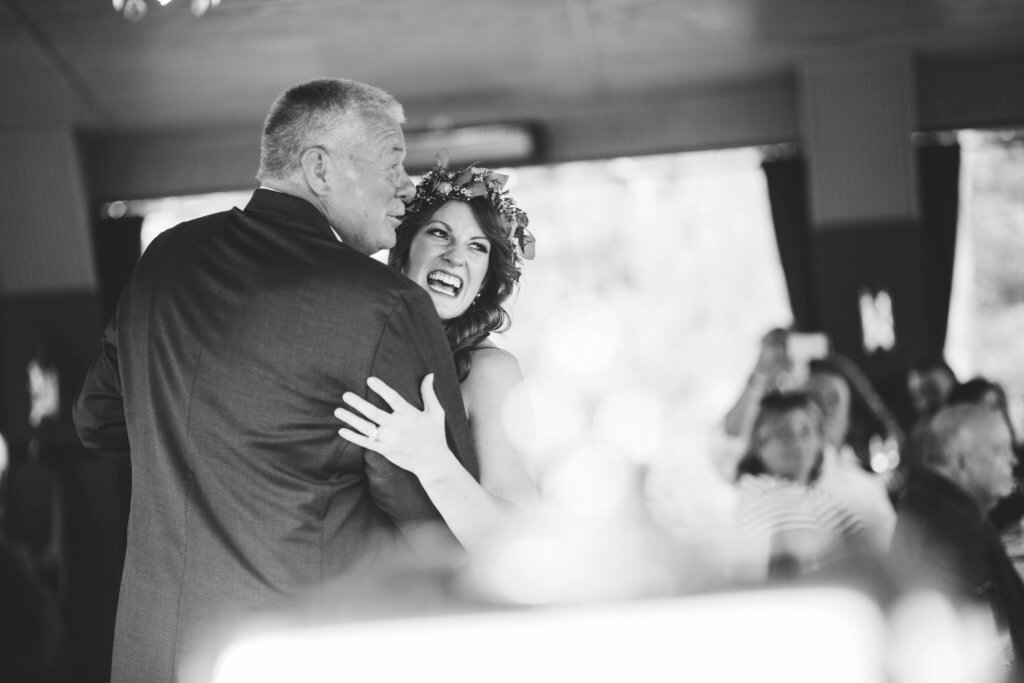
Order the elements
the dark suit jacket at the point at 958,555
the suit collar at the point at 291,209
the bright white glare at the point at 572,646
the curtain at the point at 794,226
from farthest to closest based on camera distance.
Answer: the curtain at the point at 794,226 < the dark suit jacket at the point at 958,555 < the suit collar at the point at 291,209 < the bright white glare at the point at 572,646

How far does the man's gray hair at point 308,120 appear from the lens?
177cm

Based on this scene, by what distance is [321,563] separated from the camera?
156 centimetres

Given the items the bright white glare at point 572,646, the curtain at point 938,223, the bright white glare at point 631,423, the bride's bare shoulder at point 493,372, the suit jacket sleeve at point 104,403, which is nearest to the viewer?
the bright white glare at point 572,646

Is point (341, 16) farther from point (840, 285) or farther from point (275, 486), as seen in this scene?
point (275, 486)

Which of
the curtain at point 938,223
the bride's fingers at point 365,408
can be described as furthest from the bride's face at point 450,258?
the curtain at point 938,223

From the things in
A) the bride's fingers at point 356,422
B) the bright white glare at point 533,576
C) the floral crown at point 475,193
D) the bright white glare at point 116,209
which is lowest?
the bright white glare at point 533,576

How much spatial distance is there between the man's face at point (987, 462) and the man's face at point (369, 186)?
2.23 metres

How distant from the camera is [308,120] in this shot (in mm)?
1768

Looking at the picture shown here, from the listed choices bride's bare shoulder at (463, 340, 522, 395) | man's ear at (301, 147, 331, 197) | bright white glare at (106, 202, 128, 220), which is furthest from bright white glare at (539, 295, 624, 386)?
man's ear at (301, 147, 331, 197)

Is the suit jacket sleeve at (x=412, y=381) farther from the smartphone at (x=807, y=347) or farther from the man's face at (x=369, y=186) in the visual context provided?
the smartphone at (x=807, y=347)

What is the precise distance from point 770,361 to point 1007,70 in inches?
111

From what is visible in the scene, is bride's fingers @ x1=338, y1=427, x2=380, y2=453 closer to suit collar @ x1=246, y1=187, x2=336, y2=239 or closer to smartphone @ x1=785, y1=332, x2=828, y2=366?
suit collar @ x1=246, y1=187, x2=336, y2=239

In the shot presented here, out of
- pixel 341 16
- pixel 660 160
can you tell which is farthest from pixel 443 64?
pixel 660 160

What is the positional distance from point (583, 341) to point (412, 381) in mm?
6185
